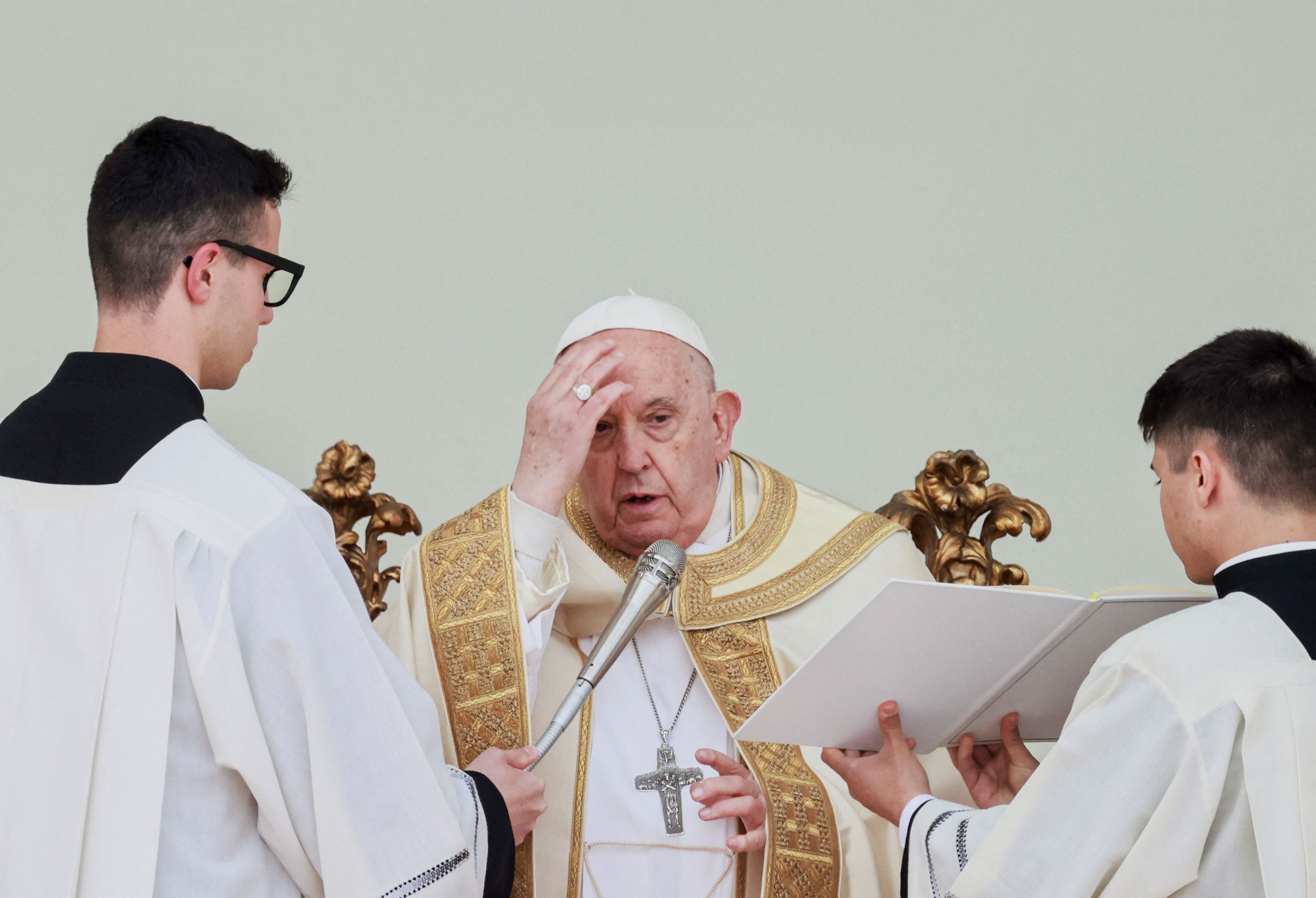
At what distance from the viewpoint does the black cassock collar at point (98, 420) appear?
2.33 metres

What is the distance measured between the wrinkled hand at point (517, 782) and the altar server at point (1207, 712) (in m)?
0.75

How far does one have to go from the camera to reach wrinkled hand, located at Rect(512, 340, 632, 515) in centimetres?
319

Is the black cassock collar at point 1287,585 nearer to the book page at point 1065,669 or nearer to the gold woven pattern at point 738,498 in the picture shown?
the book page at point 1065,669

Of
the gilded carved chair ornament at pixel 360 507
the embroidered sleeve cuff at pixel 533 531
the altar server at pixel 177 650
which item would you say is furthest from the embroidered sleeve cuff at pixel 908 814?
the gilded carved chair ornament at pixel 360 507

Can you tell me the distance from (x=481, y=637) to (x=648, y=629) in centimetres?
50

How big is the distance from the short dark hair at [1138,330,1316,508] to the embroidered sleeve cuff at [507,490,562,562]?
1274 millimetres

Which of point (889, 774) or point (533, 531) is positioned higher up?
point (533, 531)

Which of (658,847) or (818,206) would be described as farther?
(818,206)

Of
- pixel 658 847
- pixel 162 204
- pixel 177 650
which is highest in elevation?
pixel 162 204

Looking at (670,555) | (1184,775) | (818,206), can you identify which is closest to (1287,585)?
(1184,775)

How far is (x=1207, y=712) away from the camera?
2148 mm

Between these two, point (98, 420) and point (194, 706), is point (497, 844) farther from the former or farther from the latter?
point (98, 420)

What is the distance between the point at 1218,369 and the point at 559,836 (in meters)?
1.66

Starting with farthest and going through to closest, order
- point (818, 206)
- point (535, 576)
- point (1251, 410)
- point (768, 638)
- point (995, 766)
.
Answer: point (818, 206), point (768, 638), point (535, 576), point (995, 766), point (1251, 410)
